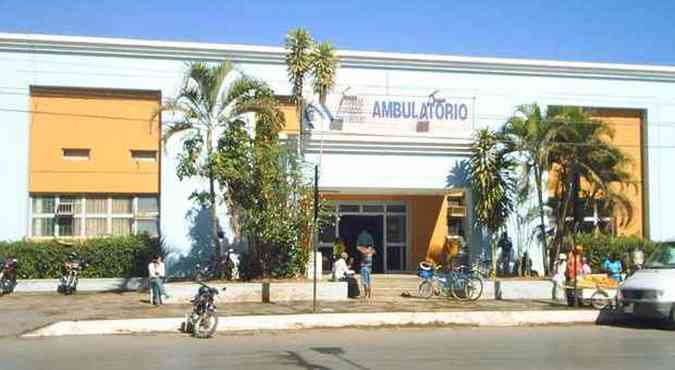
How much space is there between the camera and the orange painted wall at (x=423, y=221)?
27.8 m

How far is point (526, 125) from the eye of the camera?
23.8m

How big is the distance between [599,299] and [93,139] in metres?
15.8

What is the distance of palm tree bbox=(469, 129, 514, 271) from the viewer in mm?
24344

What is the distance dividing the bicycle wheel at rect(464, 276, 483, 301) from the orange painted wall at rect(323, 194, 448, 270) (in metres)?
5.96

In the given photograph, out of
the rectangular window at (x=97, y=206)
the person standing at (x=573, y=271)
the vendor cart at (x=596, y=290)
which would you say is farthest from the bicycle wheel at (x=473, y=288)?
the rectangular window at (x=97, y=206)

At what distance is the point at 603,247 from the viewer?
25.3 metres

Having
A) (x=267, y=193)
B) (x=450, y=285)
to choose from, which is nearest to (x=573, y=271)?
(x=450, y=285)

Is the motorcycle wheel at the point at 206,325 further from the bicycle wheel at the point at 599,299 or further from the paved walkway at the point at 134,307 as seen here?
the bicycle wheel at the point at 599,299

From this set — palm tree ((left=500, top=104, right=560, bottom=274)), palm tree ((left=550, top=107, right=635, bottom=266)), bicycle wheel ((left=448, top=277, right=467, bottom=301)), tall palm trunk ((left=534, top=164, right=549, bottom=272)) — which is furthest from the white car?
tall palm trunk ((left=534, top=164, right=549, bottom=272))

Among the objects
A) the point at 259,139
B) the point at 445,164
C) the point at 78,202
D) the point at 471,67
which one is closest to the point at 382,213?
the point at 445,164

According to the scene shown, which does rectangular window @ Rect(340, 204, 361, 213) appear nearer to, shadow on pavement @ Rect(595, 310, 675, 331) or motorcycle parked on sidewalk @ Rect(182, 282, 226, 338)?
shadow on pavement @ Rect(595, 310, 675, 331)

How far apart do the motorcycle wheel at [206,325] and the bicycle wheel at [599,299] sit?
31.8 feet

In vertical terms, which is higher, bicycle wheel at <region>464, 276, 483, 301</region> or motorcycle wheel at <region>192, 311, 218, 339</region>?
bicycle wheel at <region>464, 276, 483, 301</region>

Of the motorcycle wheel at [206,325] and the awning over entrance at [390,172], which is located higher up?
the awning over entrance at [390,172]
